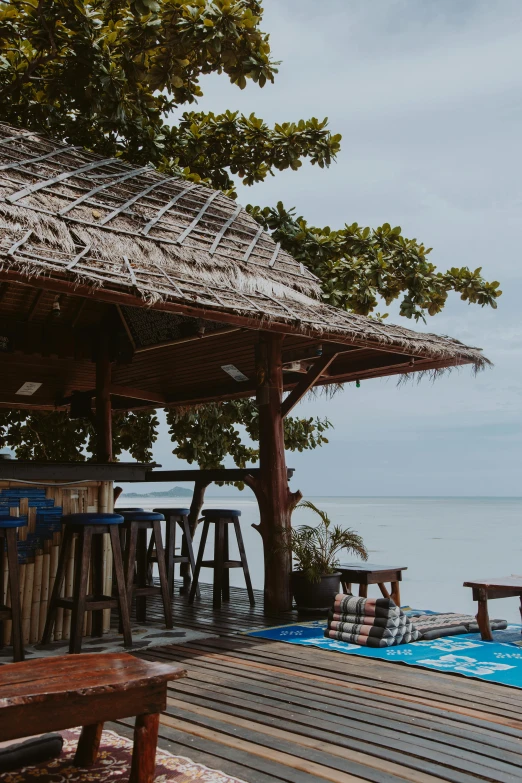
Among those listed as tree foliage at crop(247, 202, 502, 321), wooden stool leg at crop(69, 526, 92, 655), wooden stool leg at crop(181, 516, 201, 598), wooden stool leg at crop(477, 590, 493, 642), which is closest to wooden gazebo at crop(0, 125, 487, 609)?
wooden stool leg at crop(181, 516, 201, 598)

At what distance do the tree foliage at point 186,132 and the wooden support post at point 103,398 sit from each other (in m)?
2.67

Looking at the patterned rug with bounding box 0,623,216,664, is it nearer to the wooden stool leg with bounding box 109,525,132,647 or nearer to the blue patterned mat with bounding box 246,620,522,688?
the wooden stool leg with bounding box 109,525,132,647

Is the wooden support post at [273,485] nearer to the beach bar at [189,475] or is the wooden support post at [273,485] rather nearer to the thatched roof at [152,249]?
the beach bar at [189,475]

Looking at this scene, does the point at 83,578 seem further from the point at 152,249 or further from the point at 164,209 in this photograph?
the point at 164,209

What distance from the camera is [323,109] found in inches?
436

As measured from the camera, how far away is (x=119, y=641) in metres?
4.88

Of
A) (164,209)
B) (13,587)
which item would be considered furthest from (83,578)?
(164,209)

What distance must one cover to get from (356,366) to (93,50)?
5.22 metres

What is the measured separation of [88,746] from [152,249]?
12.7 feet

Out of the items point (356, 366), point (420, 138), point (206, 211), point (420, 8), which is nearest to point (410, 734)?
point (356, 366)

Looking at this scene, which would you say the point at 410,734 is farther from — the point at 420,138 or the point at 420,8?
the point at 420,138

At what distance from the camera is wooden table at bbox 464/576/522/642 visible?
4.84 meters

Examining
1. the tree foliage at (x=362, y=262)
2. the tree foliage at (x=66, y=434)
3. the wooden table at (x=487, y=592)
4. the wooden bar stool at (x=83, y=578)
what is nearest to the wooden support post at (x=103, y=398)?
the wooden bar stool at (x=83, y=578)

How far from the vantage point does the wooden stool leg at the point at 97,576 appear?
16.8ft
